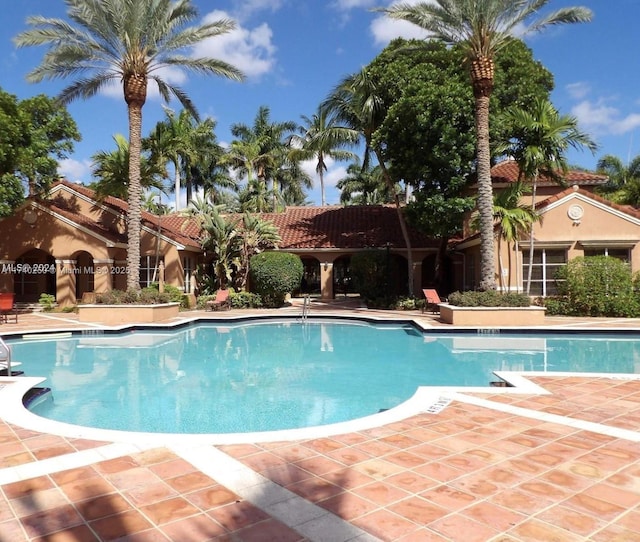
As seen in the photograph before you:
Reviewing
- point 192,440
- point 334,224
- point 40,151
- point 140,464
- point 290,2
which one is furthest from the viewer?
point 334,224

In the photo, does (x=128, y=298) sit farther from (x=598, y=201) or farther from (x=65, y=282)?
(x=598, y=201)

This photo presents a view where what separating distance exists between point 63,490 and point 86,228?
73.6 feet

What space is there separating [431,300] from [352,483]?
55.5 ft

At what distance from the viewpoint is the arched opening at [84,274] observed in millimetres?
26589

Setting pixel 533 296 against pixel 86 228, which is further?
pixel 86 228

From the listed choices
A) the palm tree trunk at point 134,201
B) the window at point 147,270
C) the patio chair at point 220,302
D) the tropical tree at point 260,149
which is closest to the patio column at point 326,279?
the patio chair at point 220,302

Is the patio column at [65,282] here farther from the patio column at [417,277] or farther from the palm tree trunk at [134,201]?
the patio column at [417,277]

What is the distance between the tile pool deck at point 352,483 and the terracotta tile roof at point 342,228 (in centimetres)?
2133

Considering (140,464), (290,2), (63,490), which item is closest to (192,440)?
(140,464)

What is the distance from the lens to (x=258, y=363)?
1205 centimetres

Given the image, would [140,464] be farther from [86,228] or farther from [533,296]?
[86,228]

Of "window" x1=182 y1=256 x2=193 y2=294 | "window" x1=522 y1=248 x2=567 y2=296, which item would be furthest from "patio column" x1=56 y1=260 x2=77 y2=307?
"window" x1=522 y1=248 x2=567 y2=296

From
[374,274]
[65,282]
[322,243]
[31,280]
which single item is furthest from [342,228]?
[31,280]

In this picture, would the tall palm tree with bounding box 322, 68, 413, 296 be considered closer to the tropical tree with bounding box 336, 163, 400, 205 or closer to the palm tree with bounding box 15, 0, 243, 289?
the palm tree with bounding box 15, 0, 243, 289
